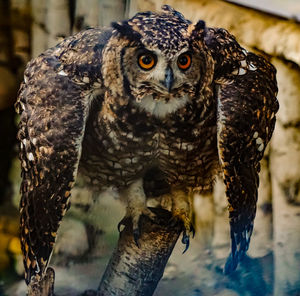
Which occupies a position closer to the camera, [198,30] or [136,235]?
[198,30]

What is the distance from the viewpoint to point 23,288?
1253 millimetres

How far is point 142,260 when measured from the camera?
52.1 inches

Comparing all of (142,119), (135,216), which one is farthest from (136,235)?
(142,119)

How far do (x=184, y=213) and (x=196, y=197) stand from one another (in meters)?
0.04

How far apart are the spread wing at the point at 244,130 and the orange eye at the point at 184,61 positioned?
0.39ft

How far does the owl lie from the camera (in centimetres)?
107

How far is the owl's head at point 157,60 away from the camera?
1039 mm

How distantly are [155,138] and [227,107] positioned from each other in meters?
0.15

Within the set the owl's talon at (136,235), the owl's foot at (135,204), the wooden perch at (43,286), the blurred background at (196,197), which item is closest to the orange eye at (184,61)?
the blurred background at (196,197)

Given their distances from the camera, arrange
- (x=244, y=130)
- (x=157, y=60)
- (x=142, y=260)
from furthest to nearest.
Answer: (x=142, y=260) < (x=244, y=130) < (x=157, y=60)

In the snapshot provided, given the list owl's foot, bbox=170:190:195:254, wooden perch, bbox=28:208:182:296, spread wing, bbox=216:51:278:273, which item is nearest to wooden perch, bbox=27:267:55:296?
wooden perch, bbox=28:208:182:296

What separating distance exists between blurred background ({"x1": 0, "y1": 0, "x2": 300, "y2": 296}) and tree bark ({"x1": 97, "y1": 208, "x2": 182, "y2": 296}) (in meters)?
0.02

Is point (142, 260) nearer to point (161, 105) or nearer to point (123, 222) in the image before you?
point (123, 222)

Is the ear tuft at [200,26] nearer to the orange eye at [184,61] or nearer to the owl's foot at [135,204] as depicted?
the orange eye at [184,61]
